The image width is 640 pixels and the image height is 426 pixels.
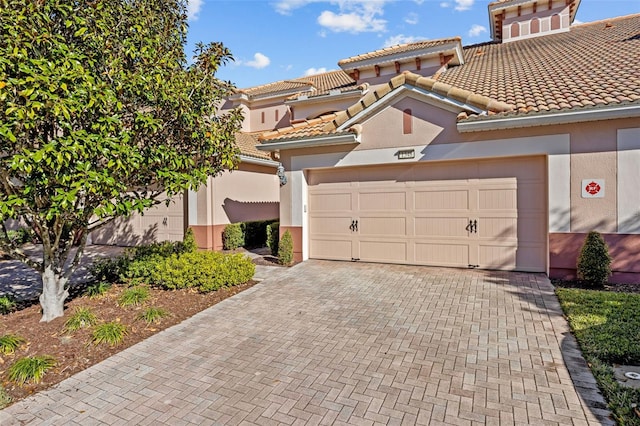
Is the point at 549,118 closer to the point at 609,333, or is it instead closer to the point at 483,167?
the point at 483,167

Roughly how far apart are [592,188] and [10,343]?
10.8 m

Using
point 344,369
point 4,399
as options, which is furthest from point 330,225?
Result: point 4,399

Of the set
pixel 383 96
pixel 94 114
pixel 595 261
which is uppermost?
pixel 383 96

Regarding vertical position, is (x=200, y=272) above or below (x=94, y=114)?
below

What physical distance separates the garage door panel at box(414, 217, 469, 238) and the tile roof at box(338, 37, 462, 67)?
8.21 metres

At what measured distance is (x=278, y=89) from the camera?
18984mm

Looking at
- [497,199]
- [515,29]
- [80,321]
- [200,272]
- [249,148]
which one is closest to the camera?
[80,321]

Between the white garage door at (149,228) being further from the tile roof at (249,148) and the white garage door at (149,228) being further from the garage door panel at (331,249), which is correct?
the garage door panel at (331,249)

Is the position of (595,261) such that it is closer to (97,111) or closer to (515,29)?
(97,111)

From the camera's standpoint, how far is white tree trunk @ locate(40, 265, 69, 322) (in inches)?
230

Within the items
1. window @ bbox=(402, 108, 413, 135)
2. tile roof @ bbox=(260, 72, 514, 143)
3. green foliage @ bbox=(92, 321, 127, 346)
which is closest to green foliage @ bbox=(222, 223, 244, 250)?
tile roof @ bbox=(260, 72, 514, 143)

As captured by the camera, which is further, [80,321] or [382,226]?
[382,226]

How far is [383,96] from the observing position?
29.3ft

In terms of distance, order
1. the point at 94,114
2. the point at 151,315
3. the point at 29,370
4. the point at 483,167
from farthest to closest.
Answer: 1. the point at 483,167
2. the point at 151,315
3. the point at 94,114
4. the point at 29,370
